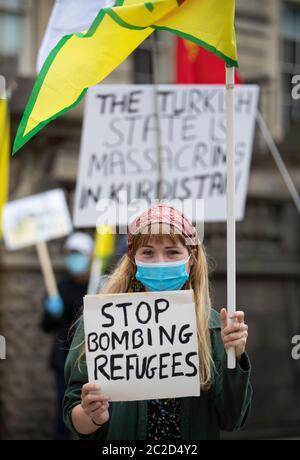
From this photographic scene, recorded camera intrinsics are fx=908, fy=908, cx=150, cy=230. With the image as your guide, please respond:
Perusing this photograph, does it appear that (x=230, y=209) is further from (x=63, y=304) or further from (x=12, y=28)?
(x=12, y=28)

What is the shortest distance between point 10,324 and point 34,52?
9.74ft

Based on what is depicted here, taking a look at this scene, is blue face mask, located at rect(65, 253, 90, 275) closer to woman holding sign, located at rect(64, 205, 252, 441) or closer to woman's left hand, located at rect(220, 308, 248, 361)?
woman holding sign, located at rect(64, 205, 252, 441)

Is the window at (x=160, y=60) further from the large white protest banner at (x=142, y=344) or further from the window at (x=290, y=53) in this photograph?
the large white protest banner at (x=142, y=344)

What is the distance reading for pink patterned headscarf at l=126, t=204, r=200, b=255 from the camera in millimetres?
2895

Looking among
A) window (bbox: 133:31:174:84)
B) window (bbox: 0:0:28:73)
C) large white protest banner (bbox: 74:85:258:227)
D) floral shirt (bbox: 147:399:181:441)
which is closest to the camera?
floral shirt (bbox: 147:399:181:441)

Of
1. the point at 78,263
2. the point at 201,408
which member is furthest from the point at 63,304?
the point at 201,408

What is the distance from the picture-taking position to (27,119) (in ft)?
9.71

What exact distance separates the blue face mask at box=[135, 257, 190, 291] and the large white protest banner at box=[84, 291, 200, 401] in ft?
0.11

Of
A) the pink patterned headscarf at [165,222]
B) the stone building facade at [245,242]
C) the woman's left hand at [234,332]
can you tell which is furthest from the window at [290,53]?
the woman's left hand at [234,332]

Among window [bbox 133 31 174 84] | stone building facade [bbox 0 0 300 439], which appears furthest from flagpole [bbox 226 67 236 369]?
window [bbox 133 31 174 84]

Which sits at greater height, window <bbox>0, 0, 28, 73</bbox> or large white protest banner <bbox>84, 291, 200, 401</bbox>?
window <bbox>0, 0, 28, 73</bbox>

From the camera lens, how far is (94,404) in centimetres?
271
